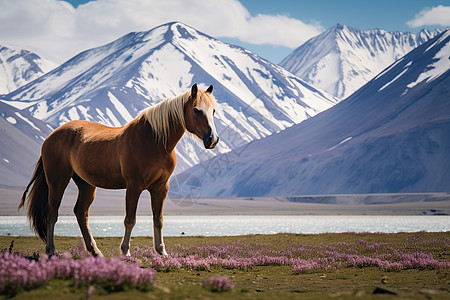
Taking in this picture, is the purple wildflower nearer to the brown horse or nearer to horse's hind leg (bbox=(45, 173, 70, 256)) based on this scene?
the brown horse

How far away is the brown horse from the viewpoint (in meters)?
13.4

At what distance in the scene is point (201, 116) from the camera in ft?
43.9

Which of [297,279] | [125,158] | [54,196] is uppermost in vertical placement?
[125,158]

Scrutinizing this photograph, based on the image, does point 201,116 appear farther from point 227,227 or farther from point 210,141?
point 227,227

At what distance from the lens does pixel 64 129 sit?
15.6m

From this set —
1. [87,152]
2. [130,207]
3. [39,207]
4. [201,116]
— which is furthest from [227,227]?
[201,116]

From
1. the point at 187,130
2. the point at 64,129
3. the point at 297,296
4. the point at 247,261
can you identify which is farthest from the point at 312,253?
the point at 297,296

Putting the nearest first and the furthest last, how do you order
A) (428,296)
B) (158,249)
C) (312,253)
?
(428,296) < (158,249) < (312,253)

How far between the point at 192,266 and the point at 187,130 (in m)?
3.25

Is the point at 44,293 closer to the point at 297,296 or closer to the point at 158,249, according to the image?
the point at 297,296

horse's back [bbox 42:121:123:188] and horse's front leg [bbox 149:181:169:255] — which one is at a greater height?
horse's back [bbox 42:121:123:188]

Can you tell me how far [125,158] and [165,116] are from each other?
1360mm

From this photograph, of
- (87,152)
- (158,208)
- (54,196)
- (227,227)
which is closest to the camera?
(158,208)

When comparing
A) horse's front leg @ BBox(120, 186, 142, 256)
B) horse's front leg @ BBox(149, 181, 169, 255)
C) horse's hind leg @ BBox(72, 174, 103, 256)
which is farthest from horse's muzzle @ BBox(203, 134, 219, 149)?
horse's hind leg @ BBox(72, 174, 103, 256)
